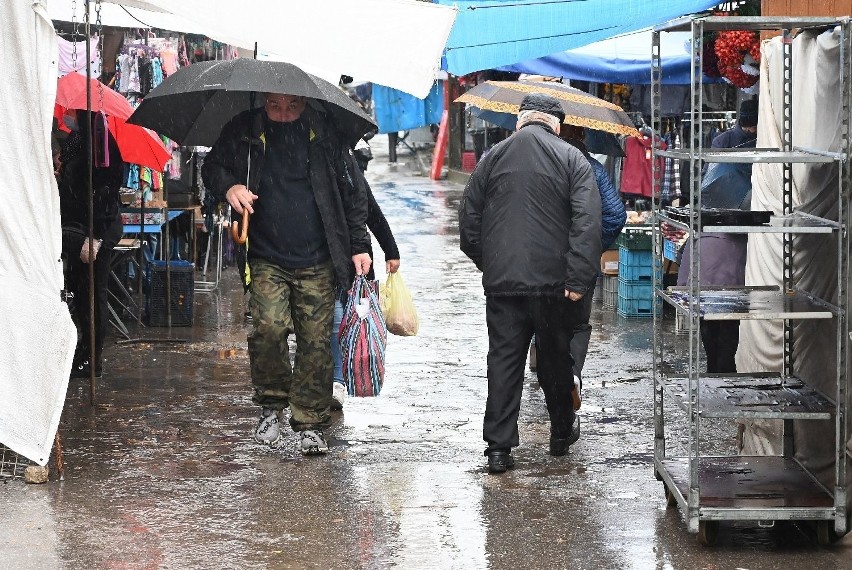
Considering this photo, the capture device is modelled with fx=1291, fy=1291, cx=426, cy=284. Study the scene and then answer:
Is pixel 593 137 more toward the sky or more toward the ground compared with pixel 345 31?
more toward the ground

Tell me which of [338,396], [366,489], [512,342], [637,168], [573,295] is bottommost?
[366,489]

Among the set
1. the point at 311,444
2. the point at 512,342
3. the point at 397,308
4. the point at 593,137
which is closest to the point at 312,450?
the point at 311,444

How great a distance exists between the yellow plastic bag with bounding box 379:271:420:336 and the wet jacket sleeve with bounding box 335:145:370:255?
0.34 m

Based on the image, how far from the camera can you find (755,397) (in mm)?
6172

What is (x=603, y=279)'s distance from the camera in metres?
13.8

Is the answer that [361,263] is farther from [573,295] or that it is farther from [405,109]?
[405,109]

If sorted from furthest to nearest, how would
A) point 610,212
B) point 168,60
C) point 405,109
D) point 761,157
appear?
point 405,109 → point 168,60 → point 610,212 → point 761,157

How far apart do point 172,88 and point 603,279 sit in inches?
278

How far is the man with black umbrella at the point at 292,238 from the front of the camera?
7664 millimetres

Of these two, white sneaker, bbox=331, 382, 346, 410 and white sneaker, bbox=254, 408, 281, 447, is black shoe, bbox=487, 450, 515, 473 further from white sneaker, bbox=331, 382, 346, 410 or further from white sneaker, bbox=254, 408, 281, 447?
white sneaker, bbox=331, 382, 346, 410

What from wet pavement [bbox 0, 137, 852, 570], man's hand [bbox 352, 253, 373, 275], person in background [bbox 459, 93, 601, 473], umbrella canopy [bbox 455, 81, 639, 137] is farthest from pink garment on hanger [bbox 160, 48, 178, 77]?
person in background [bbox 459, 93, 601, 473]

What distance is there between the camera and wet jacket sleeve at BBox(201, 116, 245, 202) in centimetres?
762

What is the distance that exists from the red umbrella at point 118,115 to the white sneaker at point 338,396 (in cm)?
255

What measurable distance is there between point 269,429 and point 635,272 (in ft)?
19.7
